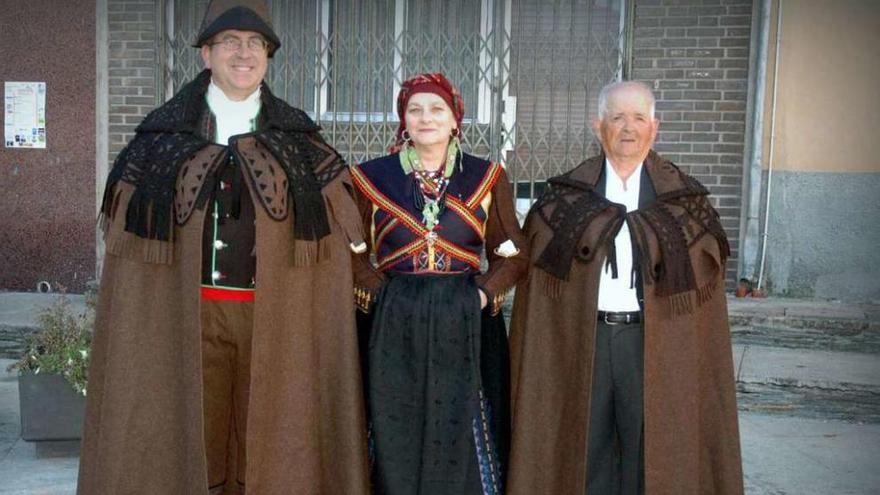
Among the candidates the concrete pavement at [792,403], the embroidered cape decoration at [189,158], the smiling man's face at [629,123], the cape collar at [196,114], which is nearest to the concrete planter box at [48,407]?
the concrete pavement at [792,403]

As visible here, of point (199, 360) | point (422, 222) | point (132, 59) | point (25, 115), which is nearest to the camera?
point (199, 360)

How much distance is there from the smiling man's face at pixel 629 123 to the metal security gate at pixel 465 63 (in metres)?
3.75

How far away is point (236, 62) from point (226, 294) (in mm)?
829

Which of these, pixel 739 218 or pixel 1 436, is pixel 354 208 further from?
pixel 739 218

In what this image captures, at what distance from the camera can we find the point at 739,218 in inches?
267

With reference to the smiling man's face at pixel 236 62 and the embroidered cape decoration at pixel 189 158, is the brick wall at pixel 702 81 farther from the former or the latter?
the smiling man's face at pixel 236 62

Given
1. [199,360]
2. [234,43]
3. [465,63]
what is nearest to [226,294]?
[199,360]

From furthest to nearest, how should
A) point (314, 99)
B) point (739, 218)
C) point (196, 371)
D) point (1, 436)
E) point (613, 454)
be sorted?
point (314, 99) < point (739, 218) < point (1, 436) < point (613, 454) < point (196, 371)

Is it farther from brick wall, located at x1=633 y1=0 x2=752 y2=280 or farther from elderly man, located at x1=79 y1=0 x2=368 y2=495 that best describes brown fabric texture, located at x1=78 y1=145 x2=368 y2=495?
brick wall, located at x1=633 y1=0 x2=752 y2=280

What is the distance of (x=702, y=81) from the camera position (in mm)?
6695

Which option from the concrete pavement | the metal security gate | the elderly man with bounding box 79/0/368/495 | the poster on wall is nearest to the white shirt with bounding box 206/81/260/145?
the elderly man with bounding box 79/0/368/495

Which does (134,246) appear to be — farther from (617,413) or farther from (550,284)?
(617,413)

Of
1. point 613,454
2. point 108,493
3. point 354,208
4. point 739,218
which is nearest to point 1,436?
point 108,493

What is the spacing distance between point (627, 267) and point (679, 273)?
18 cm
